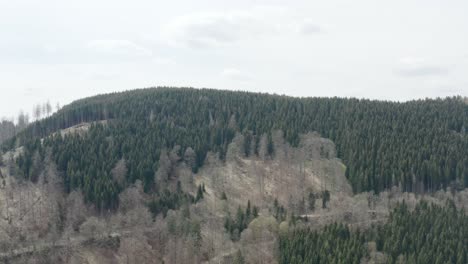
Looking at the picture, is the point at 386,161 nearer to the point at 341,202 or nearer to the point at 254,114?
the point at 341,202

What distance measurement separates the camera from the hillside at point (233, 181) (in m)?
80.3

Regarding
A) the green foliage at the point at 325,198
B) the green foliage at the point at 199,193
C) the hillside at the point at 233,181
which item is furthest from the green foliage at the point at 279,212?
the green foliage at the point at 199,193

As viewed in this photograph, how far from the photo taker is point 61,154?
364 feet

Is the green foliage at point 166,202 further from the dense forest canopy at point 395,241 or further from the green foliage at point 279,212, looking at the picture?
the dense forest canopy at point 395,241

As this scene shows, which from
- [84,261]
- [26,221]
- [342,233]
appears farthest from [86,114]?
[342,233]

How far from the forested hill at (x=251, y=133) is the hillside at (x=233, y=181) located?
0.41m

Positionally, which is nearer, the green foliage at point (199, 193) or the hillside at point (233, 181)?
the hillside at point (233, 181)

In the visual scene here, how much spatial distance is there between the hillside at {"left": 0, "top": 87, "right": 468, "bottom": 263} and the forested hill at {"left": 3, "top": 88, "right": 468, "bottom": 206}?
0.41m

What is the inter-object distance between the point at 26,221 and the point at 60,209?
6.80m

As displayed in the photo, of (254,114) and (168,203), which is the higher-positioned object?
(254,114)

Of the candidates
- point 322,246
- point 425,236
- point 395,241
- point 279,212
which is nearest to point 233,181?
point 279,212

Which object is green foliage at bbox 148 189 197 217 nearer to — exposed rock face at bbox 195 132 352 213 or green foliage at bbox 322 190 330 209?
exposed rock face at bbox 195 132 352 213

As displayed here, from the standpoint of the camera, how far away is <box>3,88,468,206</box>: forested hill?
111 m

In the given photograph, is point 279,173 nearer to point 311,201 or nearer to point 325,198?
point 325,198
